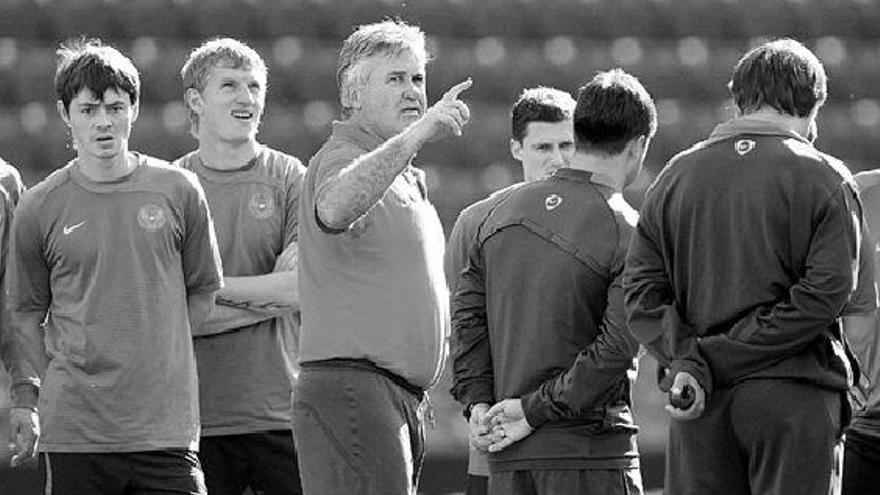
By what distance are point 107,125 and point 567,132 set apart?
1.26 metres

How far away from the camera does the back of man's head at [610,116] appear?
445cm

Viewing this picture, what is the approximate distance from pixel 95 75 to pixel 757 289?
5.69ft

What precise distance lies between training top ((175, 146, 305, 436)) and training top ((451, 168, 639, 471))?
3.64 feet

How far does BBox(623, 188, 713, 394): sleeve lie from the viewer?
14.2 ft

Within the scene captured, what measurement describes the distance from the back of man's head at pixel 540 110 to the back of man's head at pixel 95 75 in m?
1.07

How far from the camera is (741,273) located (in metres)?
4.28

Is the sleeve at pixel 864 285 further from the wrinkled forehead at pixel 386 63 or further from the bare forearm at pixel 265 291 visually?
the bare forearm at pixel 265 291

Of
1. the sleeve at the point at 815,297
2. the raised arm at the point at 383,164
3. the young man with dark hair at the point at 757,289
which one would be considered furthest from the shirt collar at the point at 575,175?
the sleeve at the point at 815,297

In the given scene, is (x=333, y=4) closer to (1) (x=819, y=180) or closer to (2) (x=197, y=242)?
(2) (x=197, y=242)

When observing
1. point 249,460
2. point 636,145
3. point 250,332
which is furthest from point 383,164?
point 249,460

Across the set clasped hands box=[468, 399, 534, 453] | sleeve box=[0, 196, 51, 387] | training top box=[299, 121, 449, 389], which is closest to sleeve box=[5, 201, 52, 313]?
sleeve box=[0, 196, 51, 387]

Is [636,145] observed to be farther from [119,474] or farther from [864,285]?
[119,474]

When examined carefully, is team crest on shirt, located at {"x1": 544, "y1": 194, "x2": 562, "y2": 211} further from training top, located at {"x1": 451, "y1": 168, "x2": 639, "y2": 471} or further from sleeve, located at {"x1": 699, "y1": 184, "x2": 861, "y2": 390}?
sleeve, located at {"x1": 699, "y1": 184, "x2": 861, "y2": 390}

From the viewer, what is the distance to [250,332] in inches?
218
